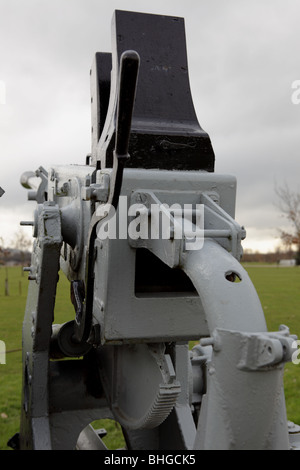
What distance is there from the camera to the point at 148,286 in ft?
8.93

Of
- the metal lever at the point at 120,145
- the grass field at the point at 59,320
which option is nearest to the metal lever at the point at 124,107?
the metal lever at the point at 120,145

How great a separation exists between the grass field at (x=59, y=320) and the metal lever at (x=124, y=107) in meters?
3.68

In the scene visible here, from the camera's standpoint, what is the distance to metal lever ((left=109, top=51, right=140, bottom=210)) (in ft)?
6.37

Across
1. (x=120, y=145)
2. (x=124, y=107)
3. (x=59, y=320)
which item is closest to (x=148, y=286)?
(x=120, y=145)

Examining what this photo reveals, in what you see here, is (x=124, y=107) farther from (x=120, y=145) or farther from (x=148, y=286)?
(x=148, y=286)

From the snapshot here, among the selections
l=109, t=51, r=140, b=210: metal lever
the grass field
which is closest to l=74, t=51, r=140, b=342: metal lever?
l=109, t=51, r=140, b=210: metal lever

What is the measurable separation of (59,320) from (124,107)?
8603 millimetres

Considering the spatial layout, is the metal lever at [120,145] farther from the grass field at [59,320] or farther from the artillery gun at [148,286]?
the grass field at [59,320]

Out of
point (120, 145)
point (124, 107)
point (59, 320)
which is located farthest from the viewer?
point (59, 320)

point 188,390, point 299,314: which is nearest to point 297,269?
point 299,314

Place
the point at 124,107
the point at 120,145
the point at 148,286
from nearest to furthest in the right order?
the point at 124,107 < the point at 120,145 < the point at 148,286

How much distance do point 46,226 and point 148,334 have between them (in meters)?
0.82

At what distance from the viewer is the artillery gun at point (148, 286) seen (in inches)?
73.5
